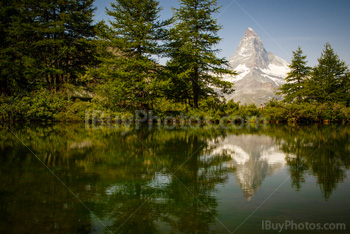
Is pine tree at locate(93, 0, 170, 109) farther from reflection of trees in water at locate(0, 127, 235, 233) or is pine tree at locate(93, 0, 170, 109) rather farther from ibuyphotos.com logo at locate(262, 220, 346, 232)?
ibuyphotos.com logo at locate(262, 220, 346, 232)

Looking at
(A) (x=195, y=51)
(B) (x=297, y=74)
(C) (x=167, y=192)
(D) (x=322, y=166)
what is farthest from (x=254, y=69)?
(C) (x=167, y=192)

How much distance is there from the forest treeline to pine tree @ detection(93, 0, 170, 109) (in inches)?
3.2

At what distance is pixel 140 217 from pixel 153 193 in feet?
3.16

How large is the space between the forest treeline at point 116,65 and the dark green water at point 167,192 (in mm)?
15818

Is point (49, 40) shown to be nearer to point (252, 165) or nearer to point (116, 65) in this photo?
point (116, 65)

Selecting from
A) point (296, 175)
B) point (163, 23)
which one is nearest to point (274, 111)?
point (163, 23)

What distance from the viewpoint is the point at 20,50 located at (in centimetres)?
2631

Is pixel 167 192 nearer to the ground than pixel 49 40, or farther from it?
nearer to the ground

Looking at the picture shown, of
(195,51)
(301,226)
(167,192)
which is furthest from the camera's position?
(195,51)

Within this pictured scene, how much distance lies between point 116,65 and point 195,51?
21.7 ft

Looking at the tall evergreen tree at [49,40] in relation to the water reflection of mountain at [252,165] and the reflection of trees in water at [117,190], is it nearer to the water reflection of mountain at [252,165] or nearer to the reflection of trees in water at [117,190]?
the reflection of trees in water at [117,190]

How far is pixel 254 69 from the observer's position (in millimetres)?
96438

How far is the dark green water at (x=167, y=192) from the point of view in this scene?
A: 3230 mm

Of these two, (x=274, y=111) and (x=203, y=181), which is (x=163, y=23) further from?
(x=203, y=181)
